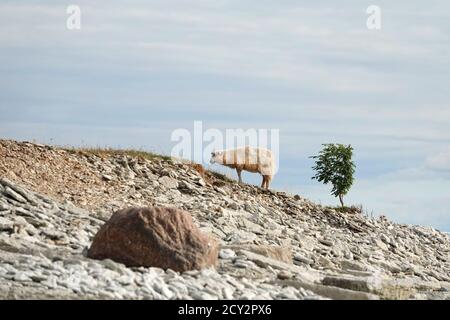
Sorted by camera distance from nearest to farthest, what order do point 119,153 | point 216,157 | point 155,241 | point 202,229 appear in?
point 155,241, point 202,229, point 119,153, point 216,157

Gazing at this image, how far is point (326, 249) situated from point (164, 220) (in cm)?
1098

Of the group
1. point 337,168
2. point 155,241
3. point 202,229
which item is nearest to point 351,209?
point 337,168

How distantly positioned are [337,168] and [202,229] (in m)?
14.3

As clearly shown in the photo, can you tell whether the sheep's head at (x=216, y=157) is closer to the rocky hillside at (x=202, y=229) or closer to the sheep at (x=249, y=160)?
the sheep at (x=249, y=160)

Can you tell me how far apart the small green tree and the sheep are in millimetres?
3060

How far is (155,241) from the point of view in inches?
528

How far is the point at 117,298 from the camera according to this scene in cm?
1172

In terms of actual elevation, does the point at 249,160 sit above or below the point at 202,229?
above

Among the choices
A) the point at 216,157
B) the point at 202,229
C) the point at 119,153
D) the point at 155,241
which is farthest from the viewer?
the point at 216,157

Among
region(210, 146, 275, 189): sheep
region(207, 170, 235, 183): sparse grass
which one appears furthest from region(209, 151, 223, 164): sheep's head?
region(207, 170, 235, 183): sparse grass

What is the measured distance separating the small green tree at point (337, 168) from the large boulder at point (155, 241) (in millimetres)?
20965

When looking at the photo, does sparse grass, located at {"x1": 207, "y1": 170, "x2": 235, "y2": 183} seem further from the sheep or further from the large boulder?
the large boulder

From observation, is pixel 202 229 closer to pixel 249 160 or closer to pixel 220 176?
A: pixel 220 176

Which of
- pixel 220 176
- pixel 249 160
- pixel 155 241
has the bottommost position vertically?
pixel 155 241
